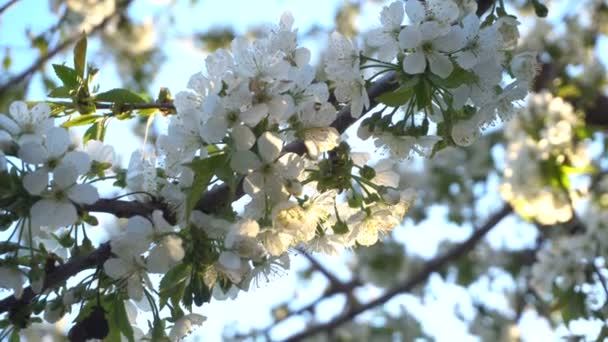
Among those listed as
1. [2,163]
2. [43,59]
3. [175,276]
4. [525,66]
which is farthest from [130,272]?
[43,59]

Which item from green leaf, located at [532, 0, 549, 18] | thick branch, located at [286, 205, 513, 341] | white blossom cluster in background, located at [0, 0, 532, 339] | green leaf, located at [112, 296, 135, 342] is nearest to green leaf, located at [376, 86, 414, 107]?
white blossom cluster in background, located at [0, 0, 532, 339]

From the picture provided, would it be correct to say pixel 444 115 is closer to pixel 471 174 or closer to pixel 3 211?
pixel 3 211

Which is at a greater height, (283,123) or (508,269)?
(508,269)

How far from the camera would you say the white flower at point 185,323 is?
4.92 ft

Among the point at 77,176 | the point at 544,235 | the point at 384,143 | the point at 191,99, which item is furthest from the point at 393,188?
the point at 544,235

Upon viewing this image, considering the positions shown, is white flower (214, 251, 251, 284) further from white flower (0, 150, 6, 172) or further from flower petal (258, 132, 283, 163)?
white flower (0, 150, 6, 172)

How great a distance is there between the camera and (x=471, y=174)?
5695 millimetres

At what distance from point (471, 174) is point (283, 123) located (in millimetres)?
4447

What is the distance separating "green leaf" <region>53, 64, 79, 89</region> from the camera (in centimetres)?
160

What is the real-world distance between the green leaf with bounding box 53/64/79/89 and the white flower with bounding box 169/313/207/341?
537 mm

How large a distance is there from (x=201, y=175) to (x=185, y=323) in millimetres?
326

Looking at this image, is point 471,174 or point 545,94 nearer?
point 545,94

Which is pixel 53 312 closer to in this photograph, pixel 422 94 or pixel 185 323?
pixel 185 323

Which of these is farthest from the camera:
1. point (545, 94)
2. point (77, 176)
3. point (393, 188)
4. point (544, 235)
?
point (544, 235)
